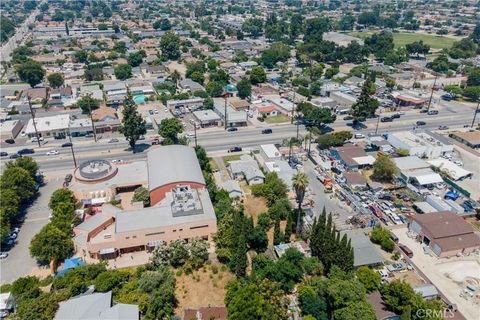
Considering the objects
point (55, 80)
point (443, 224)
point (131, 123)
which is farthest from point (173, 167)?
point (55, 80)

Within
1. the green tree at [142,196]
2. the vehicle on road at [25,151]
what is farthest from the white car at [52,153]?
the green tree at [142,196]

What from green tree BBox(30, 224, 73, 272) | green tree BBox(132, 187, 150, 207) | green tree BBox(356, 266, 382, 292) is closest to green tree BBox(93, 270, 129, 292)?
green tree BBox(30, 224, 73, 272)

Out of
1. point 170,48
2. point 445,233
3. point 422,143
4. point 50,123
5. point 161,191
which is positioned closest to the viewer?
point 445,233

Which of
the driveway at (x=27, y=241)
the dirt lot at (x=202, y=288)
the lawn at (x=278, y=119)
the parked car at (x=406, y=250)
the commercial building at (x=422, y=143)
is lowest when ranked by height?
the driveway at (x=27, y=241)

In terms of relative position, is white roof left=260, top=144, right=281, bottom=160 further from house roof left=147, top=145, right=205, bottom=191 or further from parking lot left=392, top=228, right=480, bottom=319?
parking lot left=392, top=228, right=480, bottom=319

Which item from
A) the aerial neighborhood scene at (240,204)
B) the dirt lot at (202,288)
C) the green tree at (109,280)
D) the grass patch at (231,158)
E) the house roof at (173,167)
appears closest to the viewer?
the aerial neighborhood scene at (240,204)

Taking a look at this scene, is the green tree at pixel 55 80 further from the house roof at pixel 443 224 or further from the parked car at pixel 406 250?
the parked car at pixel 406 250

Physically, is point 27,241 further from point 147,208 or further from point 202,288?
point 202,288
